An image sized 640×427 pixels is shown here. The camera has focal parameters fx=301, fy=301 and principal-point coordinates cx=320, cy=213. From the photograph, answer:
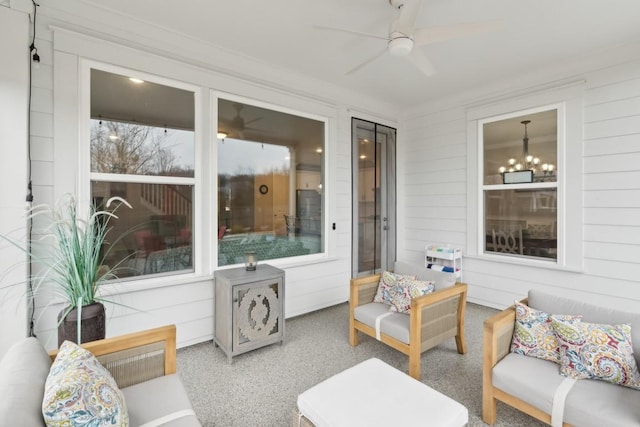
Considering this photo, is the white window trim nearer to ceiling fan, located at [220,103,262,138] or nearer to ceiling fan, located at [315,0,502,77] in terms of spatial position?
ceiling fan, located at [315,0,502,77]

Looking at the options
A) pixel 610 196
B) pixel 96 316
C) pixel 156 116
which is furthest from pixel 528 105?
pixel 96 316

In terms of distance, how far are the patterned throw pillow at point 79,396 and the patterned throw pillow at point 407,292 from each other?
2.08 m

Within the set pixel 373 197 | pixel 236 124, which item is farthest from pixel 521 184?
pixel 236 124

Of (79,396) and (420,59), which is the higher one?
(420,59)

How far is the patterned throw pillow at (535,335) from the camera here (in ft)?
6.07

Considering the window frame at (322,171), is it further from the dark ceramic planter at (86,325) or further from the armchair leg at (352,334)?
the dark ceramic planter at (86,325)

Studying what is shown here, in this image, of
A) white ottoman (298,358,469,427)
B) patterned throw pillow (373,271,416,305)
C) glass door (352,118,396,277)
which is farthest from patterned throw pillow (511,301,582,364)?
glass door (352,118,396,277)

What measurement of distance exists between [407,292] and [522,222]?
2194 millimetres

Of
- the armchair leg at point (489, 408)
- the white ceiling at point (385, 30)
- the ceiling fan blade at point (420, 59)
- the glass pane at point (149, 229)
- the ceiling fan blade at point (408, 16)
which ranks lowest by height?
the armchair leg at point (489, 408)

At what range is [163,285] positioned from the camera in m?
2.75

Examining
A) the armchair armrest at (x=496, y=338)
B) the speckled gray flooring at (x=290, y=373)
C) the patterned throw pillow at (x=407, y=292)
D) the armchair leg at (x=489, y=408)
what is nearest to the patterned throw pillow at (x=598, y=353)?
the armchair armrest at (x=496, y=338)

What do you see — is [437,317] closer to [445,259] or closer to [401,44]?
[445,259]

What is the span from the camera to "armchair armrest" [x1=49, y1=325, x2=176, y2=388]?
1.57 m

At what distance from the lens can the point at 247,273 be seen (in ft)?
9.45
